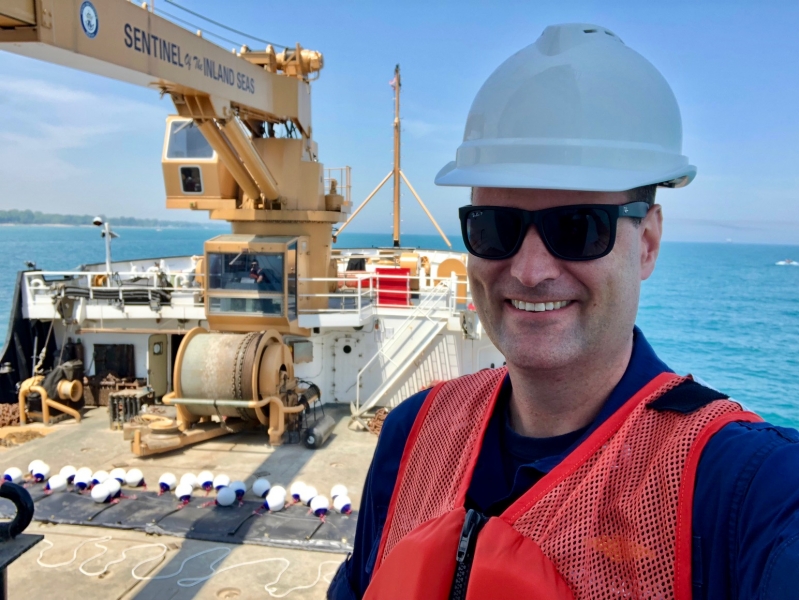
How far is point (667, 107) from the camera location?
139 centimetres

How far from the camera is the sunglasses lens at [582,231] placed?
132 centimetres

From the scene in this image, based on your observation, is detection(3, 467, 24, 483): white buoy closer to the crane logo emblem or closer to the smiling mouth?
the crane logo emblem

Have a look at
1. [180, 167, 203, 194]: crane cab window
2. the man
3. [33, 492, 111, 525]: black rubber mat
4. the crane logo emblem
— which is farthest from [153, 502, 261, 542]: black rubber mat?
[180, 167, 203, 194]: crane cab window

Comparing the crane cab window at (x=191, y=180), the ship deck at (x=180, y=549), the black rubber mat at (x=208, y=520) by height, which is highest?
the crane cab window at (x=191, y=180)

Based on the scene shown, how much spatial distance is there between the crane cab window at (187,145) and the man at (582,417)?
32.5ft

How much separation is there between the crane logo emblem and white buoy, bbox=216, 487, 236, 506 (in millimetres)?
5278

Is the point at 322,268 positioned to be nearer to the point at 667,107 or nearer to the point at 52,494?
the point at 52,494

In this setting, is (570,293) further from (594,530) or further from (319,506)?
(319,506)

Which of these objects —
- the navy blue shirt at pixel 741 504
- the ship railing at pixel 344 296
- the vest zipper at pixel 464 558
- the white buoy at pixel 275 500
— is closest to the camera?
the navy blue shirt at pixel 741 504

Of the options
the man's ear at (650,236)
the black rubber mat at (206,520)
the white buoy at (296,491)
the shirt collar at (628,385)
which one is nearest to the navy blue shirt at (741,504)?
the shirt collar at (628,385)

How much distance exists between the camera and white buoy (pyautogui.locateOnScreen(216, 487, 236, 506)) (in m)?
7.20

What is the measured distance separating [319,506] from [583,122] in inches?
254

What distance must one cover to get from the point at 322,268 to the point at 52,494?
6022 millimetres

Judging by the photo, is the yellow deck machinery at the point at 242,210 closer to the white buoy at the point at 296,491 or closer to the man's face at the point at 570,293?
the white buoy at the point at 296,491
